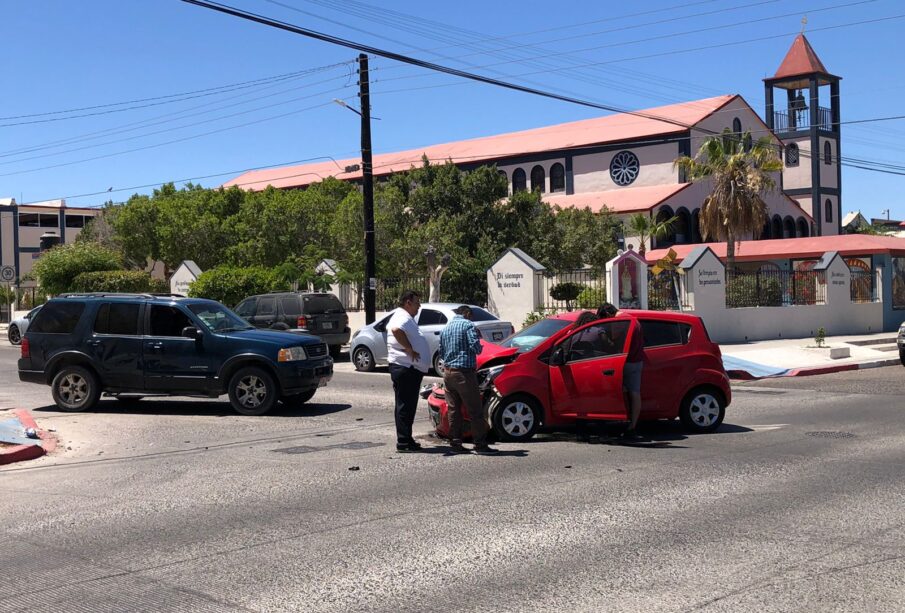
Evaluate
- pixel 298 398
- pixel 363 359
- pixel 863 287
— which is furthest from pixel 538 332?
pixel 863 287

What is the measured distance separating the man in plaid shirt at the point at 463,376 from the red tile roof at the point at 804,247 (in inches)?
1309

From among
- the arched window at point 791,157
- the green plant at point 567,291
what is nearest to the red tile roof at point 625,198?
the arched window at point 791,157

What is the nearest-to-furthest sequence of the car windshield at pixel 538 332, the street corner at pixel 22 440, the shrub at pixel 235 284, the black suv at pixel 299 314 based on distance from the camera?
the street corner at pixel 22 440
the car windshield at pixel 538 332
the black suv at pixel 299 314
the shrub at pixel 235 284

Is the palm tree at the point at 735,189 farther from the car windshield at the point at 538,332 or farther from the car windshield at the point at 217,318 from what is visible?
the car windshield at the point at 217,318

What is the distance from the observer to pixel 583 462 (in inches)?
403

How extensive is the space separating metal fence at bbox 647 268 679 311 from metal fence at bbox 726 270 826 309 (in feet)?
7.71

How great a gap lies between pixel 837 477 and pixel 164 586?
21.1 feet

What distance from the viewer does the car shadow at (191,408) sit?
15328mm

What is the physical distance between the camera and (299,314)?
25.2 meters

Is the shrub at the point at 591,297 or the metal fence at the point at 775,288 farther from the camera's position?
the metal fence at the point at 775,288

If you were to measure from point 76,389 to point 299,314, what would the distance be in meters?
10.0

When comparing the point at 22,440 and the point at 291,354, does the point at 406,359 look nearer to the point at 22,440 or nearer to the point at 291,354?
the point at 291,354

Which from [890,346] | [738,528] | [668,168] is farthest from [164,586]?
[668,168]

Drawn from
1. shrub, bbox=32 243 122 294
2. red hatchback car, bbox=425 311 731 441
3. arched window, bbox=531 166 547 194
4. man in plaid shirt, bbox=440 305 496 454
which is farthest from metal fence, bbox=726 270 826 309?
arched window, bbox=531 166 547 194
